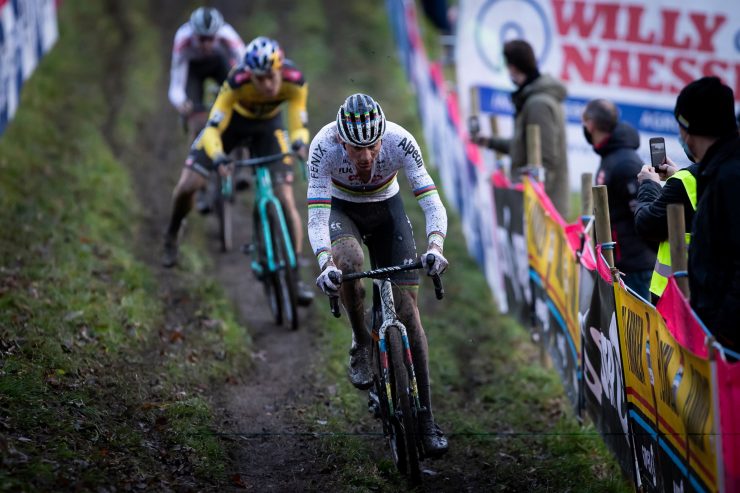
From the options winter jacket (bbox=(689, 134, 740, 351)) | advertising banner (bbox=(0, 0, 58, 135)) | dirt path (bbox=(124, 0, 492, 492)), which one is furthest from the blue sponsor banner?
winter jacket (bbox=(689, 134, 740, 351))

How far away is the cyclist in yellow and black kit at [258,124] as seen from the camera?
364 inches

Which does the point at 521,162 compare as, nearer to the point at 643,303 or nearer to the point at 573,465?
the point at 573,465

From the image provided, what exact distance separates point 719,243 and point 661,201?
A: 68cm

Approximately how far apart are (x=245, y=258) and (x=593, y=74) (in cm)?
689

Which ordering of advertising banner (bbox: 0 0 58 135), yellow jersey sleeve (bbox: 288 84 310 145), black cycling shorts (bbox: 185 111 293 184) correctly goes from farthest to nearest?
advertising banner (bbox: 0 0 58 135) → black cycling shorts (bbox: 185 111 293 184) → yellow jersey sleeve (bbox: 288 84 310 145)

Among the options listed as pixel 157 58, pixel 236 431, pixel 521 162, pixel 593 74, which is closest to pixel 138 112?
pixel 157 58

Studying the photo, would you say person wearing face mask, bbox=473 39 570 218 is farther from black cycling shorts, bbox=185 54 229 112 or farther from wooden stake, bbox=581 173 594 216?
black cycling shorts, bbox=185 54 229 112

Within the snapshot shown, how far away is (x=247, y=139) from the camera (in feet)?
33.3

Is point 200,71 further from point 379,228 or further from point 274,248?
point 379,228

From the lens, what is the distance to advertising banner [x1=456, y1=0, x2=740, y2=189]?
1445 centimetres

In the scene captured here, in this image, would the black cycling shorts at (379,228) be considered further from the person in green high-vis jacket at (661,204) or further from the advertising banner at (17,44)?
the advertising banner at (17,44)

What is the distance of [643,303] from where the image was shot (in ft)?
16.9

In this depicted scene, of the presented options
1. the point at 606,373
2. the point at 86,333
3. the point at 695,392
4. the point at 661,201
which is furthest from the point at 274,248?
the point at 695,392

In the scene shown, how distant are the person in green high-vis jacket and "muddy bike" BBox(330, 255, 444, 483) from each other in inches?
52.9
